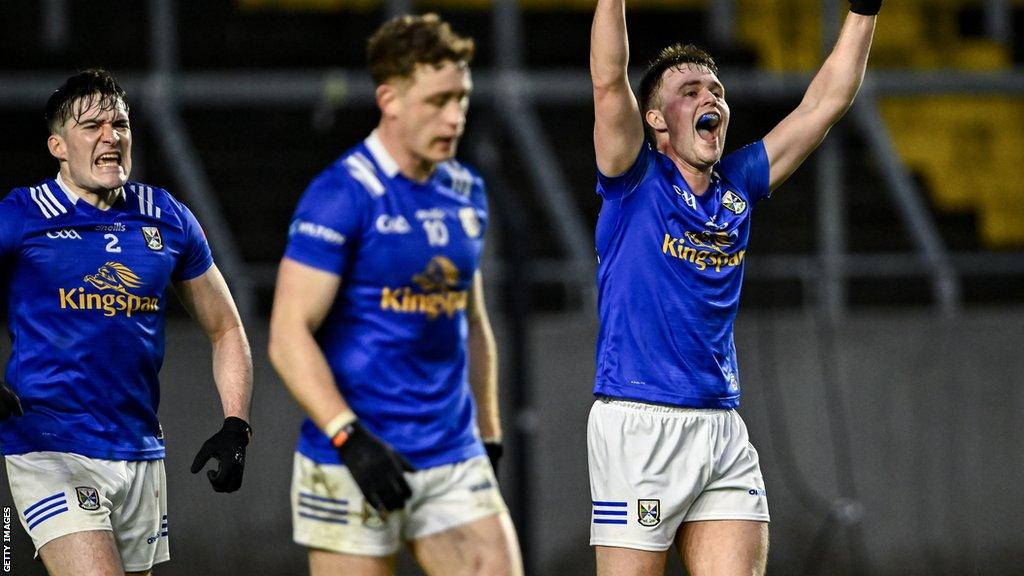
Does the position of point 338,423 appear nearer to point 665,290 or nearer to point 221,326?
point 221,326

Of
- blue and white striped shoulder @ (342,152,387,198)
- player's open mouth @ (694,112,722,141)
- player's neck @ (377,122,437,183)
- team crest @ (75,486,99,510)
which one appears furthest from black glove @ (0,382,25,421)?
player's open mouth @ (694,112,722,141)

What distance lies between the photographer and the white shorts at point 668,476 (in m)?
5.38

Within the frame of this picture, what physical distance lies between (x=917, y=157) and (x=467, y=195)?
10354 millimetres

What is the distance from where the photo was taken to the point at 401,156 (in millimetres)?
4645

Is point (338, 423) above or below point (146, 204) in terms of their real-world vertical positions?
below

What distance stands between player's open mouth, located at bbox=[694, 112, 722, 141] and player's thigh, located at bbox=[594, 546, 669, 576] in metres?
1.38

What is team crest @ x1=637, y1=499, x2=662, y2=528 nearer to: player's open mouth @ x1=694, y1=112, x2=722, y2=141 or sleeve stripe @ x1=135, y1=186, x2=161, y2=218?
player's open mouth @ x1=694, y1=112, x2=722, y2=141

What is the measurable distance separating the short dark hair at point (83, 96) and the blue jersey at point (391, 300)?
3.49ft

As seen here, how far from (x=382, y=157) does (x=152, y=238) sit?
1078 millimetres

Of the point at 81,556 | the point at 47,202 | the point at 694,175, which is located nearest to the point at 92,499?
the point at 81,556

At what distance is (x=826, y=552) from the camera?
8969 millimetres

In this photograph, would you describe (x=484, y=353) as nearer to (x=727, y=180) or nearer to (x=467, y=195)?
(x=467, y=195)

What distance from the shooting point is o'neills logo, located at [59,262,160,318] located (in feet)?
17.0

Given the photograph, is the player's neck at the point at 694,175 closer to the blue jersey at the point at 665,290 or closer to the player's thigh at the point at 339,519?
the blue jersey at the point at 665,290
